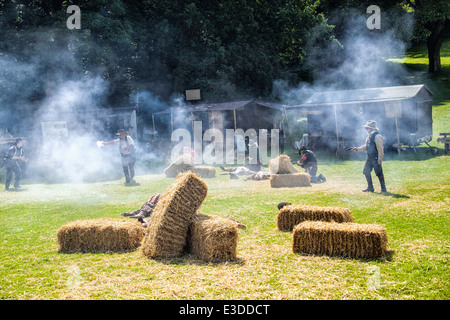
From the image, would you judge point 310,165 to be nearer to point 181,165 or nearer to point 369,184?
point 369,184

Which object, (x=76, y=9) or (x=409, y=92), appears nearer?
(x=409, y=92)

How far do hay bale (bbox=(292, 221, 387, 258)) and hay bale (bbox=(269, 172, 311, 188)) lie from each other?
7.17 m

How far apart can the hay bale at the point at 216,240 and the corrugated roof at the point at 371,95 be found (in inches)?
718

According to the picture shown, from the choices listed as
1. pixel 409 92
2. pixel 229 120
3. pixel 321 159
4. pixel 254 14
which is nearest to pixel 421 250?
pixel 321 159

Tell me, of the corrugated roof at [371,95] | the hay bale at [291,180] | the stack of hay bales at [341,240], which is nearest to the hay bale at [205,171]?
the hay bale at [291,180]

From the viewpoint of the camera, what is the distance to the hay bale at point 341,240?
5.97 m

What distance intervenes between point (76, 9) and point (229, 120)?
41.0 feet

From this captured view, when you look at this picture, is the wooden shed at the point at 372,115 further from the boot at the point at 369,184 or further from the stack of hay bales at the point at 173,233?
the stack of hay bales at the point at 173,233

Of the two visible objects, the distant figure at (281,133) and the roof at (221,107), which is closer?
the distant figure at (281,133)

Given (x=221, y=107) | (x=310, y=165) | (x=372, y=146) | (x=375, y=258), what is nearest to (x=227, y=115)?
(x=221, y=107)

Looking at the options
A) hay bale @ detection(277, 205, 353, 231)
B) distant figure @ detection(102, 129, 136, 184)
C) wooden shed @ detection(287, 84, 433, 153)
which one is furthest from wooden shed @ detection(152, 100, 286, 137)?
hay bale @ detection(277, 205, 353, 231)

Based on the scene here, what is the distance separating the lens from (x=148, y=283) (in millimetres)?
5289

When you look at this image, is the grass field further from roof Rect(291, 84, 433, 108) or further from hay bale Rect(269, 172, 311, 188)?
→ roof Rect(291, 84, 433, 108)
